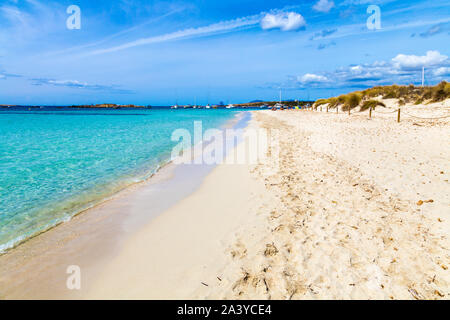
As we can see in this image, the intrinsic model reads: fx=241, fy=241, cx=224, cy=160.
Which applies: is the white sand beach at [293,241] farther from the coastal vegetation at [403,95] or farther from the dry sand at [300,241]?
the coastal vegetation at [403,95]

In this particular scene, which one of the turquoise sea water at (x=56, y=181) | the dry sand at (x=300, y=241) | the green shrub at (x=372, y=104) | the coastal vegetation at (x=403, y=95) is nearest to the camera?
the dry sand at (x=300, y=241)

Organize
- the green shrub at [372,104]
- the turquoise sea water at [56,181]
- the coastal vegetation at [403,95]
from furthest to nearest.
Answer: the green shrub at [372,104], the coastal vegetation at [403,95], the turquoise sea water at [56,181]

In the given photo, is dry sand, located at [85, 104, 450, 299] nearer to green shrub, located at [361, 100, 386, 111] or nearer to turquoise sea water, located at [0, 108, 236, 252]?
turquoise sea water, located at [0, 108, 236, 252]

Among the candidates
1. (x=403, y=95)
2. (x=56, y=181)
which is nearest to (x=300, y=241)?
(x=56, y=181)

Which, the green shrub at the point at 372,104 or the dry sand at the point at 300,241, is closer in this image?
the dry sand at the point at 300,241

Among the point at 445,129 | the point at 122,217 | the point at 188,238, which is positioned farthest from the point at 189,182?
the point at 445,129

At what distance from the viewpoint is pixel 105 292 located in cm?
306

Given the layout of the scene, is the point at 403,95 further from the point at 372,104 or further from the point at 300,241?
the point at 300,241

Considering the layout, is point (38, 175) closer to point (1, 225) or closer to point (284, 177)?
point (1, 225)

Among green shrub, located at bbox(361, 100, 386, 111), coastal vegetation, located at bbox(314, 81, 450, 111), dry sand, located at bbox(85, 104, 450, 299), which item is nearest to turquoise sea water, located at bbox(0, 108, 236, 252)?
dry sand, located at bbox(85, 104, 450, 299)

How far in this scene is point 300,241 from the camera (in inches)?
155

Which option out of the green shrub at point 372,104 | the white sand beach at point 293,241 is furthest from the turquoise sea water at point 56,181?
the green shrub at point 372,104

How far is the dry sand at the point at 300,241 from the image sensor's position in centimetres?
298
